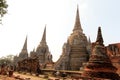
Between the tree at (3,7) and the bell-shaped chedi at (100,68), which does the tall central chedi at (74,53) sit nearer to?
the bell-shaped chedi at (100,68)

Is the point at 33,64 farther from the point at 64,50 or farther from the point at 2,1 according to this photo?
the point at 2,1

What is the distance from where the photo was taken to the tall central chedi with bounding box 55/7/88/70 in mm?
43522

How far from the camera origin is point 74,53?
45031mm

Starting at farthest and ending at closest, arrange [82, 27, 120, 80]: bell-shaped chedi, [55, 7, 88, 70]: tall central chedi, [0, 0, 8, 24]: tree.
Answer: [55, 7, 88, 70]: tall central chedi
[82, 27, 120, 80]: bell-shaped chedi
[0, 0, 8, 24]: tree

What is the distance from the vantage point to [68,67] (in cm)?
4378

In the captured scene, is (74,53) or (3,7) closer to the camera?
(3,7)

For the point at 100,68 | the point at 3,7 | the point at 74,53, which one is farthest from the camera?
the point at 74,53

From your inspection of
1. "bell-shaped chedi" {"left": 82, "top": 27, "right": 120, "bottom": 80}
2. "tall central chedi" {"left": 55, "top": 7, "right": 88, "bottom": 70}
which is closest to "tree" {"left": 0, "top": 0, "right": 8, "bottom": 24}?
"bell-shaped chedi" {"left": 82, "top": 27, "right": 120, "bottom": 80}

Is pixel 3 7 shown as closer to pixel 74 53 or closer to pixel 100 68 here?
pixel 100 68

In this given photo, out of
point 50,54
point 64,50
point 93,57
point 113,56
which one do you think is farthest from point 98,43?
point 50,54

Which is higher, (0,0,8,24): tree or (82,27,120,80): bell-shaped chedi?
(0,0,8,24): tree

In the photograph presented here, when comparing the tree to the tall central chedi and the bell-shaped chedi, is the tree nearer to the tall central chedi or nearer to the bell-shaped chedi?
the bell-shaped chedi

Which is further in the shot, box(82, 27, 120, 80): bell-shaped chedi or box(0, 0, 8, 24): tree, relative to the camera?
box(82, 27, 120, 80): bell-shaped chedi

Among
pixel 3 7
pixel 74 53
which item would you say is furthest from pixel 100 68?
pixel 74 53
